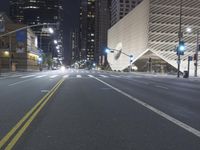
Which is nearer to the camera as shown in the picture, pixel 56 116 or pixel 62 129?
pixel 62 129

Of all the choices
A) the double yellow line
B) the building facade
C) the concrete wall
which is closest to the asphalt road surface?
the double yellow line

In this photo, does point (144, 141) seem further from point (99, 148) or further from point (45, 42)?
point (45, 42)

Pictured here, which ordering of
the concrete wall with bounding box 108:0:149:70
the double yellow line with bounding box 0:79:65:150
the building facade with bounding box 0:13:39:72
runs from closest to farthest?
the double yellow line with bounding box 0:79:65:150 < the building facade with bounding box 0:13:39:72 < the concrete wall with bounding box 108:0:149:70

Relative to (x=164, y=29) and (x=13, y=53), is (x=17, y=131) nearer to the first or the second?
(x=13, y=53)

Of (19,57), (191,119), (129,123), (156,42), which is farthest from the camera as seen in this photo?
(156,42)

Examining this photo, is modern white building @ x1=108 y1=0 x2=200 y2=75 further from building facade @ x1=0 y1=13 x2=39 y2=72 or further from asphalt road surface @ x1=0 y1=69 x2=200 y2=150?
asphalt road surface @ x1=0 y1=69 x2=200 y2=150

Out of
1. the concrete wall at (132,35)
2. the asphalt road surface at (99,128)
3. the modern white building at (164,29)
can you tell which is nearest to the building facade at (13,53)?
the concrete wall at (132,35)

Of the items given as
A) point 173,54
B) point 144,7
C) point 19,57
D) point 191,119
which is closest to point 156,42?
point 173,54

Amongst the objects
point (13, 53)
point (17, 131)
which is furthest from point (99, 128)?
point (13, 53)

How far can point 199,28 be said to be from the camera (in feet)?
355

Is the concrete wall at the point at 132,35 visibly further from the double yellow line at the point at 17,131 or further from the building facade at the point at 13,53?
the double yellow line at the point at 17,131

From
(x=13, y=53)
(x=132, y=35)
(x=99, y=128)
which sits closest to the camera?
(x=99, y=128)

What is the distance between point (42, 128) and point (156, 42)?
96.7 meters

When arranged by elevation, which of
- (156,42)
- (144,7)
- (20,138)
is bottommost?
(20,138)
